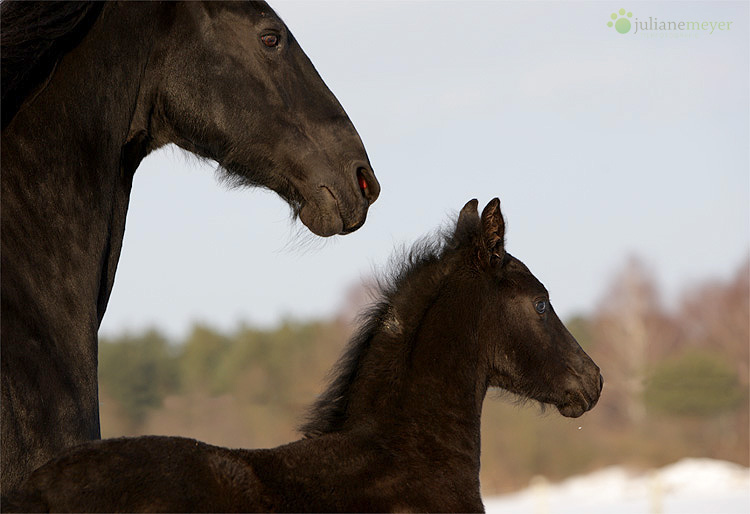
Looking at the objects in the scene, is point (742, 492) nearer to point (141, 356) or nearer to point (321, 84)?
point (141, 356)

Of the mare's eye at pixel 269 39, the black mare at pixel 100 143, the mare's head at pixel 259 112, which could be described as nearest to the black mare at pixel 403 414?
the black mare at pixel 100 143

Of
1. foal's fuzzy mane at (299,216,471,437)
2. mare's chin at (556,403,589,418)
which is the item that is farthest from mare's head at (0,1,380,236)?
mare's chin at (556,403,589,418)

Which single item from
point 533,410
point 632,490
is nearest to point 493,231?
point 533,410

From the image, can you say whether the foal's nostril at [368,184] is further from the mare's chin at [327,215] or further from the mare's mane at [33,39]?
the mare's mane at [33,39]

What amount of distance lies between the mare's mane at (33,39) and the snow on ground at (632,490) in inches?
784

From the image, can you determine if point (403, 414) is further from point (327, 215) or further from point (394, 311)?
point (327, 215)

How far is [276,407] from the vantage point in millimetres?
26531

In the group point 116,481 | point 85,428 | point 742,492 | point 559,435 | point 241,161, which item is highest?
point 559,435

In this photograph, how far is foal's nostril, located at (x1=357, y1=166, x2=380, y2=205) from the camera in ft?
15.4

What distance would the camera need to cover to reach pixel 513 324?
212 inches

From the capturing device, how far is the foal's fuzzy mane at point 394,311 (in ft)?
16.0

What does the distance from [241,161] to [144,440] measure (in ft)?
5.01

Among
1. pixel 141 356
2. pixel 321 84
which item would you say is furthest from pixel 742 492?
pixel 321 84

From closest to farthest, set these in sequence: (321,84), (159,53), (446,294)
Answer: (159,53) → (321,84) → (446,294)
